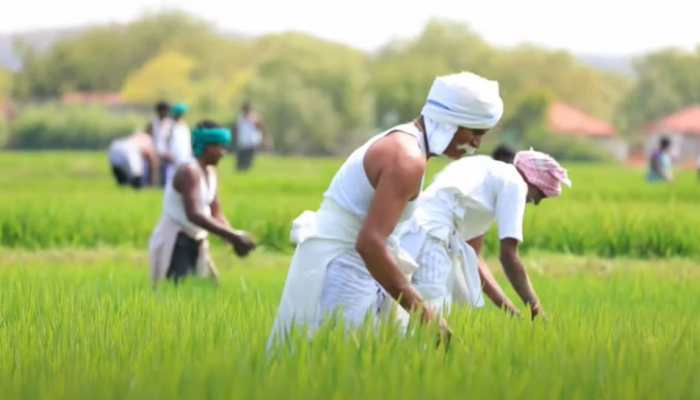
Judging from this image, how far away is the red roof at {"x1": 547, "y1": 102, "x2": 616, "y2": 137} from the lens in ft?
305

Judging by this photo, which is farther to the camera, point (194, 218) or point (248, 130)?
point (248, 130)

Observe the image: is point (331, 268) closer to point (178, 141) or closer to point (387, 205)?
point (387, 205)

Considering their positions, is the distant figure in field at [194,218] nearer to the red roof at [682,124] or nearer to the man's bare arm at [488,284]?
the man's bare arm at [488,284]

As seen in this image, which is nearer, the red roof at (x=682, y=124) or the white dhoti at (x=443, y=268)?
the white dhoti at (x=443, y=268)

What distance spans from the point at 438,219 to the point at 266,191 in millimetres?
14567

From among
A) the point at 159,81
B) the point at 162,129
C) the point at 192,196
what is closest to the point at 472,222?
the point at 192,196

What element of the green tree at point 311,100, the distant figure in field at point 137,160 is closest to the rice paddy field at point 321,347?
the distant figure in field at point 137,160

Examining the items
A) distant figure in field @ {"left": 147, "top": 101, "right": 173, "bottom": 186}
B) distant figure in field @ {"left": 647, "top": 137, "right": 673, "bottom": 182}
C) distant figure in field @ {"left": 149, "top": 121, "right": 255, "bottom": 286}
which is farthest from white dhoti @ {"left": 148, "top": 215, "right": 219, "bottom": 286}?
distant figure in field @ {"left": 647, "top": 137, "right": 673, "bottom": 182}

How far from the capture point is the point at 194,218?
8.27m

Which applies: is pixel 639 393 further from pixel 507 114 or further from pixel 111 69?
pixel 111 69

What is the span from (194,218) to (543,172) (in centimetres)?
273

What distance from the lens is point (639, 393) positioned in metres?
4.00

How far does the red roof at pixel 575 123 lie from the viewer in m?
92.9

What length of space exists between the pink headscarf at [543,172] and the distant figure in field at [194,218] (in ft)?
7.51
